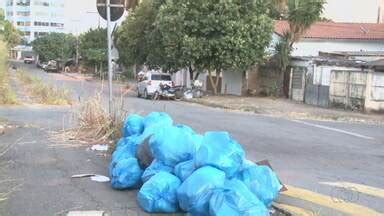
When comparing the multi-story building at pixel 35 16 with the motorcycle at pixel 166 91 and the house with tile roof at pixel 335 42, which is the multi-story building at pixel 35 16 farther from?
the motorcycle at pixel 166 91

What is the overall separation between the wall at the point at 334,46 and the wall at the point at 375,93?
53.9 feet

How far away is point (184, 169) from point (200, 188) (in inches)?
26.4

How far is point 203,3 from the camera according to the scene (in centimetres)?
3309

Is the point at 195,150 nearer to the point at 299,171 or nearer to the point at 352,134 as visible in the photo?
the point at 299,171

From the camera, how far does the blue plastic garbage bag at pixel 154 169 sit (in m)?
7.16

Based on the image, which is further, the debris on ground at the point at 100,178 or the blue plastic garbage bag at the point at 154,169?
the debris on ground at the point at 100,178

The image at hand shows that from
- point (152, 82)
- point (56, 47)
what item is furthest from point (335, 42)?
point (56, 47)

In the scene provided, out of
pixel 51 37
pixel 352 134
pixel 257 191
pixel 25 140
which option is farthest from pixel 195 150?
pixel 51 37

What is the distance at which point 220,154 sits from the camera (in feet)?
21.5

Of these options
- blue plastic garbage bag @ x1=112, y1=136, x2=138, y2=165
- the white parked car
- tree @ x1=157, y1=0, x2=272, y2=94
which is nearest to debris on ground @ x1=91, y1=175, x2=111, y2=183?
blue plastic garbage bag @ x1=112, y1=136, x2=138, y2=165

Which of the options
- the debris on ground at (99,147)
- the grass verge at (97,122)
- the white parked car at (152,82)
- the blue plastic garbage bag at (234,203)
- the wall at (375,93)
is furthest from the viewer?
the white parked car at (152,82)

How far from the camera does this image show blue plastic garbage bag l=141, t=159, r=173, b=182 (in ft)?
23.5

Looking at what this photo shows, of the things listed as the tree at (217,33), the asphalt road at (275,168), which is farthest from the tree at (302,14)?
the asphalt road at (275,168)

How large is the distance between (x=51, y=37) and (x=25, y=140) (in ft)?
330
